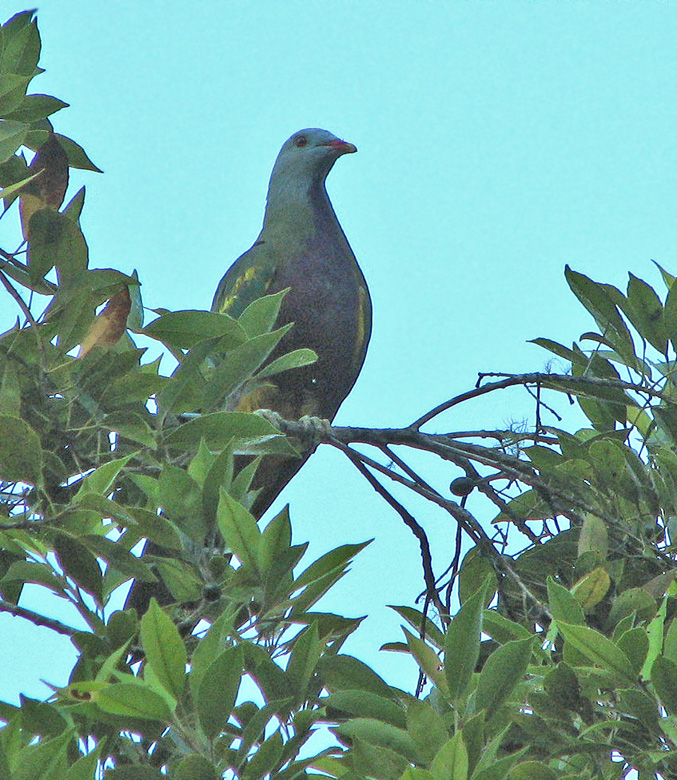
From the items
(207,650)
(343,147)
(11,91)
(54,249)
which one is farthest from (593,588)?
(343,147)

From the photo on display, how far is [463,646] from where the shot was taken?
4.70ft

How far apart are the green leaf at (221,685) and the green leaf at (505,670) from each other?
0.32 metres

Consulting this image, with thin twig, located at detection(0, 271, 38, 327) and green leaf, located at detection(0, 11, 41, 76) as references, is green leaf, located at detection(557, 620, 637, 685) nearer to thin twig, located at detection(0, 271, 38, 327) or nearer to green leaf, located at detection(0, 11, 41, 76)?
thin twig, located at detection(0, 271, 38, 327)

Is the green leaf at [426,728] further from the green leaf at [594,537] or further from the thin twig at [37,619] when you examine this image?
the green leaf at [594,537]

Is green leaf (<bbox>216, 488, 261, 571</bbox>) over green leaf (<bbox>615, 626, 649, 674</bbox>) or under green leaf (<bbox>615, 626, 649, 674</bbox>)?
over

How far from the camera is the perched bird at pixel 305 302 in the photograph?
3.79 metres

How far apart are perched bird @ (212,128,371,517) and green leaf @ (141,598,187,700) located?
224 centimetres

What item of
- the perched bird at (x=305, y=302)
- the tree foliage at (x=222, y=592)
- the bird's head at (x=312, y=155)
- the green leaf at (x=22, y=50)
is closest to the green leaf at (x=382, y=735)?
the tree foliage at (x=222, y=592)

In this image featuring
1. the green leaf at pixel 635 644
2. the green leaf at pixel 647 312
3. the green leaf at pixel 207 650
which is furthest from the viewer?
the green leaf at pixel 647 312

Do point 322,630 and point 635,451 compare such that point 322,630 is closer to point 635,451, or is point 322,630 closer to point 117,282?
point 117,282

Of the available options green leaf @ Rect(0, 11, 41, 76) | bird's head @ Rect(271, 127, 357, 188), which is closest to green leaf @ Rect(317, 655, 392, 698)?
green leaf @ Rect(0, 11, 41, 76)

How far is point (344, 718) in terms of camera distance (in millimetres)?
1601

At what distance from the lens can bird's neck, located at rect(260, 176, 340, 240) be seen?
4160 millimetres

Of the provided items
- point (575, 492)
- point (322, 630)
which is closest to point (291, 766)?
point (322, 630)
